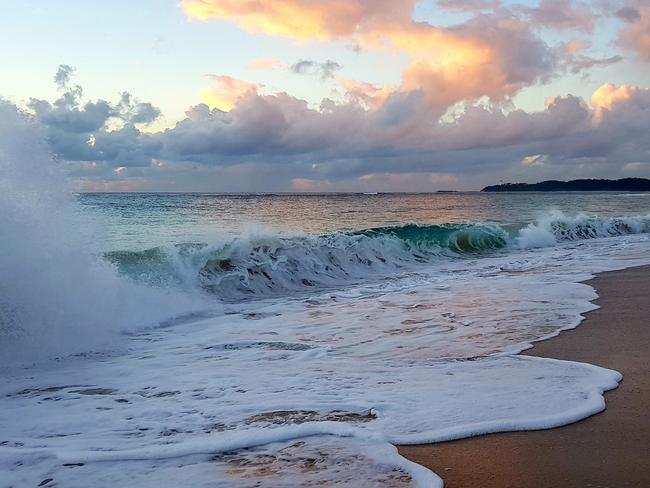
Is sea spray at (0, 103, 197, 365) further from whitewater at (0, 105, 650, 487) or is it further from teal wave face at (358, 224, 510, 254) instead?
teal wave face at (358, 224, 510, 254)

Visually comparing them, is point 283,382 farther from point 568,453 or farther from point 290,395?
point 568,453

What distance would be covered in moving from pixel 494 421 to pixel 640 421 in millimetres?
923

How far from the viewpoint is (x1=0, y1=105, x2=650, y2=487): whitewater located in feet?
11.7

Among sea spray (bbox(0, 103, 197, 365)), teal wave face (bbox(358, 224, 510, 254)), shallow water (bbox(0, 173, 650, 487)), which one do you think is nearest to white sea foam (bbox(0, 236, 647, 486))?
shallow water (bbox(0, 173, 650, 487))

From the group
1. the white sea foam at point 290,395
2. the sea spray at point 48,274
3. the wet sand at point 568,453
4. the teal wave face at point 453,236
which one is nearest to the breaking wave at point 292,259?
the teal wave face at point 453,236

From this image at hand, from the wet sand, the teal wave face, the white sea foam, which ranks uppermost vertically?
the teal wave face

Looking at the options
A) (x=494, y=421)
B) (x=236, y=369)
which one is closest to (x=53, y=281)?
(x=236, y=369)

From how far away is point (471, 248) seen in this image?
21.9 m

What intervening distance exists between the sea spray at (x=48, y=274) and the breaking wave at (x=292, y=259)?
218 cm

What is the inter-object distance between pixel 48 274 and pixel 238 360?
11.1ft

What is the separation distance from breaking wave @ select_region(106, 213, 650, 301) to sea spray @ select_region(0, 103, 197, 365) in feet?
7.14

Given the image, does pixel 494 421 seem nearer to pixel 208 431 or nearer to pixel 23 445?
pixel 208 431

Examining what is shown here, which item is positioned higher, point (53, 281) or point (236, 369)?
point (53, 281)

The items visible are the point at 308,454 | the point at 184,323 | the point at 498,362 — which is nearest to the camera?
the point at 308,454
